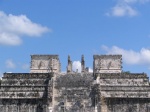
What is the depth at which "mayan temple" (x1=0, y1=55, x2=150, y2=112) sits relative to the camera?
29903 millimetres

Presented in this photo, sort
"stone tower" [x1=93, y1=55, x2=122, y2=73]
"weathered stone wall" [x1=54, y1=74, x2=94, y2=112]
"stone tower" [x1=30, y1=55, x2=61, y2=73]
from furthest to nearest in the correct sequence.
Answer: "stone tower" [x1=30, y1=55, x2=61, y2=73]
"stone tower" [x1=93, y1=55, x2=122, y2=73]
"weathered stone wall" [x1=54, y1=74, x2=94, y2=112]

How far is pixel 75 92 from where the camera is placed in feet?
99.7

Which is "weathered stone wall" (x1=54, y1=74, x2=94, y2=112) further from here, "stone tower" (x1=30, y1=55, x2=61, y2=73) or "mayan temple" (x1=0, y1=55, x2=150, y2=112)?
"stone tower" (x1=30, y1=55, x2=61, y2=73)

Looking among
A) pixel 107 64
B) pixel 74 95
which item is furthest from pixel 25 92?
pixel 107 64

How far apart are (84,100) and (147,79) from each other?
5339 millimetres

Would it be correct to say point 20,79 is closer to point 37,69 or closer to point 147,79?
point 147,79

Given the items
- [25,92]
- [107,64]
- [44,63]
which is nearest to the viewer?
[25,92]

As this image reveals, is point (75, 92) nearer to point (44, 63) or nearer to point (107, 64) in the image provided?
point (107, 64)

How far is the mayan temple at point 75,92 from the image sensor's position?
98.1 ft

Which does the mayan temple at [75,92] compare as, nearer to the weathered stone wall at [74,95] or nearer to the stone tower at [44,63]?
the weathered stone wall at [74,95]

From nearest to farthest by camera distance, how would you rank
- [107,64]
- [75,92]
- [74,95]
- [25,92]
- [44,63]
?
1. [74,95]
2. [75,92]
3. [25,92]
4. [107,64]
5. [44,63]

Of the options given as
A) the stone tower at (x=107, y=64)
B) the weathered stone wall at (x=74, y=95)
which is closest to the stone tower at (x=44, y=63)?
the stone tower at (x=107, y=64)

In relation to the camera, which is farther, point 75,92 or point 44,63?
point 44,63

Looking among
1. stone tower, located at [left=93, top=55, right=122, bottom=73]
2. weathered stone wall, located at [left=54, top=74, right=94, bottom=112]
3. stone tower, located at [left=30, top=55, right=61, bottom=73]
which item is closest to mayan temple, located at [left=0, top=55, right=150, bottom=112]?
weathered stone wall, located at [left=54, top=74, right=94, bottom=112]
